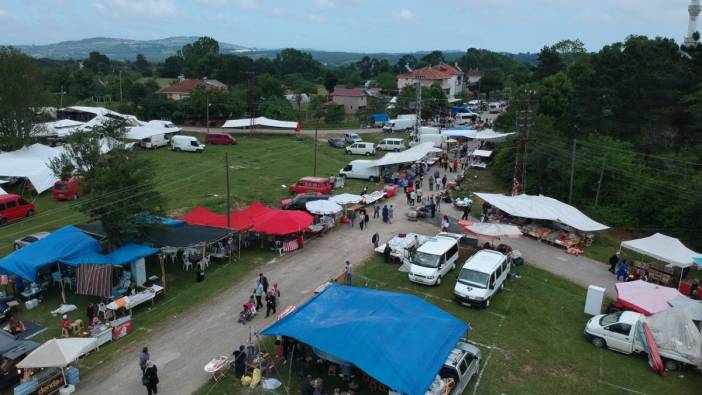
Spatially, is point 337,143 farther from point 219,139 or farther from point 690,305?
point 690,305

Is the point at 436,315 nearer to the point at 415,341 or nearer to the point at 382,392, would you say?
the point at 415,341

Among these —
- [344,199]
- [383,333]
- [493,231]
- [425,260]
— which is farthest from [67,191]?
[383,333]

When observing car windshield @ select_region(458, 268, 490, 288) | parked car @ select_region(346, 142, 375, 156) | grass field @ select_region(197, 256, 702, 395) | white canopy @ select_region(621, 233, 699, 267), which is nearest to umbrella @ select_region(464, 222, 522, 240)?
grass field @ select_region(197, 256, 702, 395)

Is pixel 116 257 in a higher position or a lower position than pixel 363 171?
lower

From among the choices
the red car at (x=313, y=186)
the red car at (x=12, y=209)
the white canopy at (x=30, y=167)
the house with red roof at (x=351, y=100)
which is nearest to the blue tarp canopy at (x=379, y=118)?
the house with red roof at (x=351, y=100)

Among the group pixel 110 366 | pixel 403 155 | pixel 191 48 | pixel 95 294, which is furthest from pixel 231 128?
pixel 191 48

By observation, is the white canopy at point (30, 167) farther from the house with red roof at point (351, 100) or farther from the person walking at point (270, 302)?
the house with red roof at point (351, 100)

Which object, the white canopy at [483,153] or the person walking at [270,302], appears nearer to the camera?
the person walking at [270,302]
